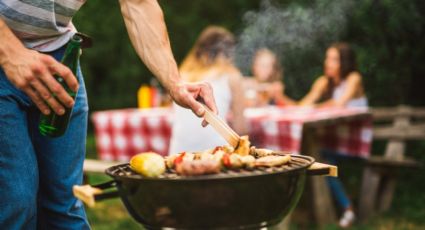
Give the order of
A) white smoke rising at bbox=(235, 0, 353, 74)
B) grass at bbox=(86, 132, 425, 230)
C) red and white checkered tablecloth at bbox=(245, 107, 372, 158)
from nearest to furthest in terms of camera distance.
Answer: red and white checkered tablecloth at bbox=(245, 107, 372, 158)
grass at bbox=(86, 132, 425, 230)
white smoke rising at bbox=(235, 0, 353, 74)

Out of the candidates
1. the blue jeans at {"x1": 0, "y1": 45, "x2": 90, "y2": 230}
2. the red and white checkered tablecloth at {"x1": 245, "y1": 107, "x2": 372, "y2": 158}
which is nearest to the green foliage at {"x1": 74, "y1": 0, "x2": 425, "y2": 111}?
the red and white checkered tablecloth at {"x1": 245, "y1": 107, "x2": 372, "y2": 158}

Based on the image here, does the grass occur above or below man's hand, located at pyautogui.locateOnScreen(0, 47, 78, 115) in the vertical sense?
below

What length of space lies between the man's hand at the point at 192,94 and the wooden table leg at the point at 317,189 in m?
2.87

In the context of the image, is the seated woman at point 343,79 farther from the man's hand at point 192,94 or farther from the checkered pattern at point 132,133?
the man's hand at point 192,94

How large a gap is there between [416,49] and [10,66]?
5.90m

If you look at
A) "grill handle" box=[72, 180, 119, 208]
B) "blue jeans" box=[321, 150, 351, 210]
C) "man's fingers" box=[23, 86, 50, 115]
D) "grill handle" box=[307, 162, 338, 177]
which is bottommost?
"blue jeans" box=[321, 150, 351, 210]

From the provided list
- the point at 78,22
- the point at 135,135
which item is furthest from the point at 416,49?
the point at 78,22

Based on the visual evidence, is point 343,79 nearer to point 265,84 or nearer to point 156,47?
point 265,84

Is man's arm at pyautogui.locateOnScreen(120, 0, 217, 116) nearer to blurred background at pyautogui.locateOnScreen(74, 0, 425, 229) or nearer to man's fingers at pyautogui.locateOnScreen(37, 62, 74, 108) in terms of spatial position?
man's fingers at pyautogui.locateOnScreen(37, 62, 74, 108)

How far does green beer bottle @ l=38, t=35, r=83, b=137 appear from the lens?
194cm

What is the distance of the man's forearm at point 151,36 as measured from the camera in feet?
7.02

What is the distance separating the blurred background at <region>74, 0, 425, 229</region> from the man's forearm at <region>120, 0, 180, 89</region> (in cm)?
288

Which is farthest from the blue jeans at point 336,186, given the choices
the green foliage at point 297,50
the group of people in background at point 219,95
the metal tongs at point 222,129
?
the metal tongs at point 222,129

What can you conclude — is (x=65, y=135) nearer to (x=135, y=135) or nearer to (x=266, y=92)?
(x=135, y=135)
